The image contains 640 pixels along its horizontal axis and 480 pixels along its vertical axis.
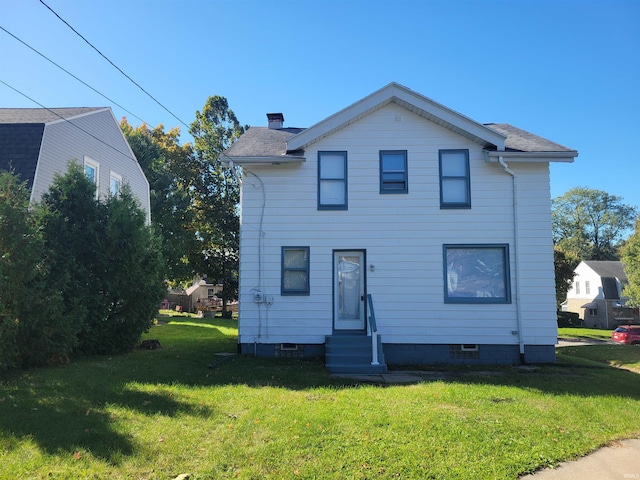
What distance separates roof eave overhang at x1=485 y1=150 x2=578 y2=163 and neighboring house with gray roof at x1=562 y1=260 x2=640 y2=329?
35.5 m

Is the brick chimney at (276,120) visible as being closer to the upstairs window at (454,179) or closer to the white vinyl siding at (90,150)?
the white vinyl siding at (90,150)

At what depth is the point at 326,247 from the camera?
1093 centimetres

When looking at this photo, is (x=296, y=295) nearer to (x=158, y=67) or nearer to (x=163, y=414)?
(x=163, y=414)

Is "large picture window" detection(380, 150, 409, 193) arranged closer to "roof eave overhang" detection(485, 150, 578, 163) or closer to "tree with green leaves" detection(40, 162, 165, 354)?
"roof eave overhang" detection(485, 150, 578, 163)


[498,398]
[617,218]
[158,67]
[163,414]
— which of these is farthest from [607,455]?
[617,218]

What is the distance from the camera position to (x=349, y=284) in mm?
11070

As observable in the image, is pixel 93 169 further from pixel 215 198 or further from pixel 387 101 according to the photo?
pixel 215 198

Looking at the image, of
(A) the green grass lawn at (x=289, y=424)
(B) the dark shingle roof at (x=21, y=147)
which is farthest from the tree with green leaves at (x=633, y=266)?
(B) the dark shingle roof at (x=21, y=147)

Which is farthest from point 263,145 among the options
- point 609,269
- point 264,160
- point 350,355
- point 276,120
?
point 609,269

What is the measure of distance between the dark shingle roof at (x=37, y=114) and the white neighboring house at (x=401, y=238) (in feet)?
20.8

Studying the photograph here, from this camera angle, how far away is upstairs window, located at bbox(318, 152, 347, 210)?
11094 mm

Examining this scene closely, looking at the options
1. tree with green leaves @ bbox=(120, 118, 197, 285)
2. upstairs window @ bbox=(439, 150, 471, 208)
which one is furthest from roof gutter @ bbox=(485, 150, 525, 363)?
tree with green leaves @ bbox=(120, 118, 197, 285)

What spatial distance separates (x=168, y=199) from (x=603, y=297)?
41.0 metres

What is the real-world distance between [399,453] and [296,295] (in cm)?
660
